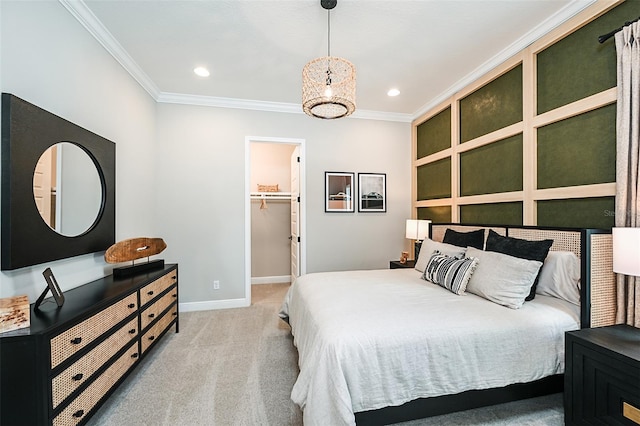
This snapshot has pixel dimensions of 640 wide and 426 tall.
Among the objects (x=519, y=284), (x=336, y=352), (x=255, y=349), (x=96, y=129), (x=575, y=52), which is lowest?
(x=255, y=349)

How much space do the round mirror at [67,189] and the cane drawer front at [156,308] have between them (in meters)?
0.82

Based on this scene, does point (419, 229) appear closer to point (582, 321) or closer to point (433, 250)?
point (433, 250)

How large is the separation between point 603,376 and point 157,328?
319cm

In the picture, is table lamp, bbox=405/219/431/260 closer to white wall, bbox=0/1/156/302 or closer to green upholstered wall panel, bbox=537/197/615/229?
green upholstered wall panel, bbox=537/197/615/229

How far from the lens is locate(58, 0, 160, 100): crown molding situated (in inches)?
81.0

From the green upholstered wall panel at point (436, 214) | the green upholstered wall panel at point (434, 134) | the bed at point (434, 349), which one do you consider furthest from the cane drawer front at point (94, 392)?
the green upholstered wall panel at point (434, 134)

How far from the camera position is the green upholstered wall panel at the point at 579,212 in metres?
2.00

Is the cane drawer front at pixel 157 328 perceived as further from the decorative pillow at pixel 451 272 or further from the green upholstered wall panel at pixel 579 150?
the green upholstered wall panel at pixel 579 150

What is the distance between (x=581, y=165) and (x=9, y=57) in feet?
12.7

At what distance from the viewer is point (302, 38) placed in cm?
249

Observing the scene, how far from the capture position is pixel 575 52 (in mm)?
2188

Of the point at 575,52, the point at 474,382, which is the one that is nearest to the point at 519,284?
the point at 474,382

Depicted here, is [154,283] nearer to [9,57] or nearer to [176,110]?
[9,57]

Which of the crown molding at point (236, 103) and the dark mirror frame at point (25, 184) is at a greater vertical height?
the crown molding at point (236, 103)
